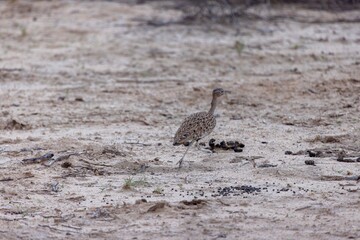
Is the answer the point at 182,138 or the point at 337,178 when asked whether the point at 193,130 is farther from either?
the point at 337,178

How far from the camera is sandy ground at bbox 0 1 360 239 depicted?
7.01m

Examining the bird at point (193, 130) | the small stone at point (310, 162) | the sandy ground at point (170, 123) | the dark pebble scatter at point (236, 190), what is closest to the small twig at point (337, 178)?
the sandy ground at point (170, 123)

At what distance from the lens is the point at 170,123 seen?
10.5 metres

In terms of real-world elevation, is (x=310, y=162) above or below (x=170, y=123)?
above

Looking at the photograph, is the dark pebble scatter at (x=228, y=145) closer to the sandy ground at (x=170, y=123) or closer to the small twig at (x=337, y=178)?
the sandy ground at (x=170, y=123)

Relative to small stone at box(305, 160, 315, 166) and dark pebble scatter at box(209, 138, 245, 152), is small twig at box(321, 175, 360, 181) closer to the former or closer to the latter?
small stone at box(305, 160, 315, 166)

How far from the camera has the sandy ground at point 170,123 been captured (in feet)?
23.0

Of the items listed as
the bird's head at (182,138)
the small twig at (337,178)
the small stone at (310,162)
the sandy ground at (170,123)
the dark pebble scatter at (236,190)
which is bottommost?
the sandy ground at (170,123)

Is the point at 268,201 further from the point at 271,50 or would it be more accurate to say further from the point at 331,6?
the point at 331,6

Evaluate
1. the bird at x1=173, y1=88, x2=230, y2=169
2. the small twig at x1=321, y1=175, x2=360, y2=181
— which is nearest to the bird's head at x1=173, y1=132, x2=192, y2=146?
the bird at x1=173, y1=88, x2=230, y2=169

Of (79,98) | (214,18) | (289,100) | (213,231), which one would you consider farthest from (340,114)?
(214,18)

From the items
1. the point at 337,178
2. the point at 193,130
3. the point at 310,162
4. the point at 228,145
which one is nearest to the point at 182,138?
the point at 193,130

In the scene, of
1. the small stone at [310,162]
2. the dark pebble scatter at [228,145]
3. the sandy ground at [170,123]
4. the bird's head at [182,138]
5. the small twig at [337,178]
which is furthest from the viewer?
the dark pebble scatter at [228,145]

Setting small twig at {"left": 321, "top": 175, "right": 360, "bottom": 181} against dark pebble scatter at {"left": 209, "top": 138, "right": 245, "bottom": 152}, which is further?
dark pebble scatter at {"left": 209, "top": 138, "right": 245, "bottom": 152}
